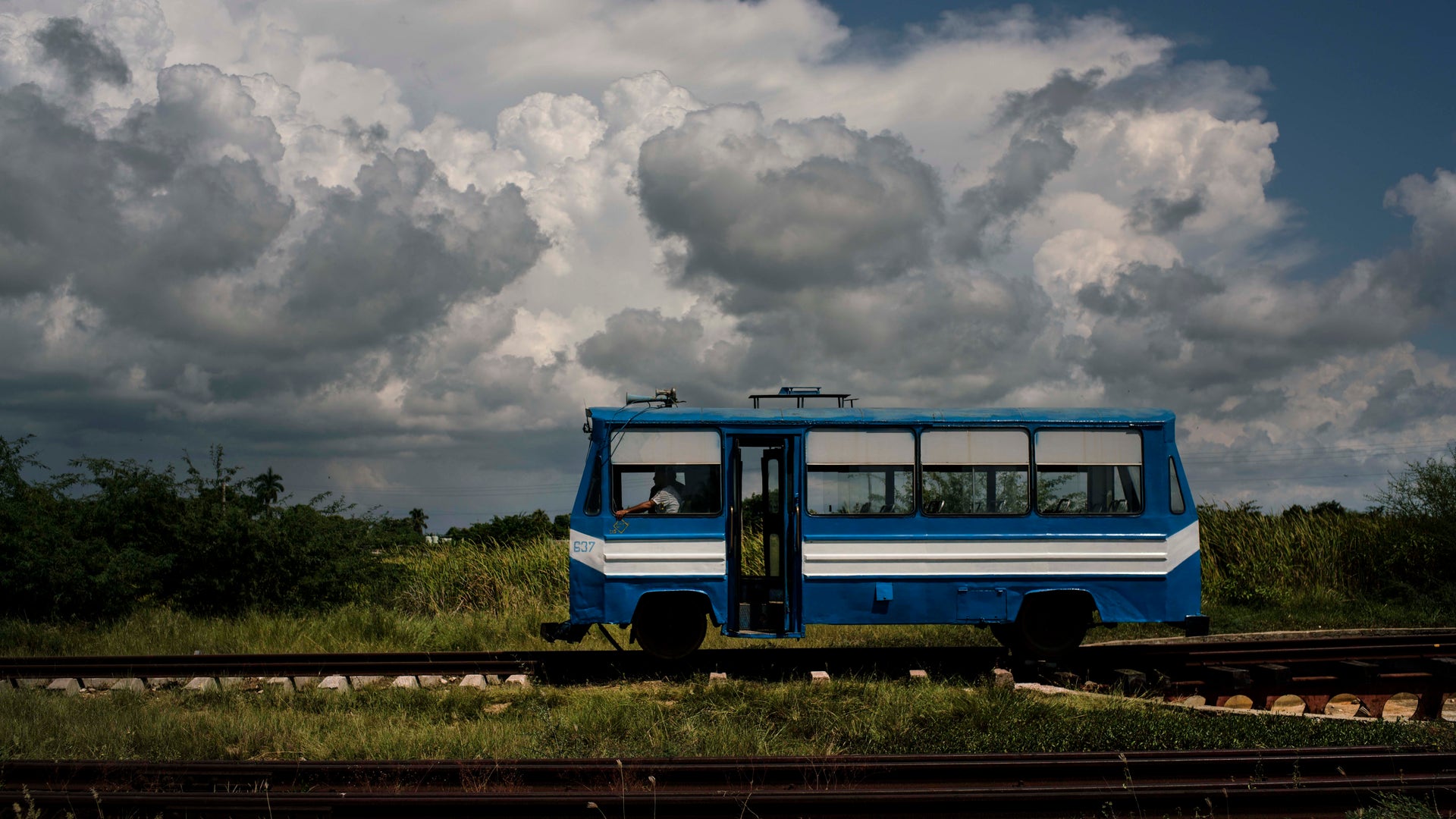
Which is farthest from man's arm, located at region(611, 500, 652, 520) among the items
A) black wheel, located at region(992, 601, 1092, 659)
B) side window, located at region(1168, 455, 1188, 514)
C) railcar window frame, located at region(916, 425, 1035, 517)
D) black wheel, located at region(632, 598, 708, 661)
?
side window, located at region(1168, 455, 1188, 514)

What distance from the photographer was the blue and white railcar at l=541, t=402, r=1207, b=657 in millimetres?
11133

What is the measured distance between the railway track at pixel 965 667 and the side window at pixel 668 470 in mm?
1926

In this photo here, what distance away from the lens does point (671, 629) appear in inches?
453

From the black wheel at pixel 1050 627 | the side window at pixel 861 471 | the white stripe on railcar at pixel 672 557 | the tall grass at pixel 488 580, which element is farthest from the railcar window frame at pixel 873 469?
the tall grass at pixel 488 580

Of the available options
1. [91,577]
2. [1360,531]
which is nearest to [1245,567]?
[1360,531]

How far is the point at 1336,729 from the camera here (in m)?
8.45

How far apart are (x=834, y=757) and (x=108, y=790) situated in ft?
16.3

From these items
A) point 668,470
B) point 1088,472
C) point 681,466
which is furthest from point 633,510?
point 1088,472

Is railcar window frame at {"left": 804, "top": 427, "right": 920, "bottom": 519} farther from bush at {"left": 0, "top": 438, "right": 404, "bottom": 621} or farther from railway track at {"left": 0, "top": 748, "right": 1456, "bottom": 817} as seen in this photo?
bush at {"left": 0, "top": 438, "right": 404, "bottom": 621}

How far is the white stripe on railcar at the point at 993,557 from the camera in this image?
1114 cm

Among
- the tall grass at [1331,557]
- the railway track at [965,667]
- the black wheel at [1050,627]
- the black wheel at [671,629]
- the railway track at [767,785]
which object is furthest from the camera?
the tall grass at [1331,557]

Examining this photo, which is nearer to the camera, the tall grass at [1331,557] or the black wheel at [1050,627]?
the black wheel at [1050,627]

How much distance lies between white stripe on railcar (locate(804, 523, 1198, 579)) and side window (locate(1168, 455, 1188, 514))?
255 millimetres

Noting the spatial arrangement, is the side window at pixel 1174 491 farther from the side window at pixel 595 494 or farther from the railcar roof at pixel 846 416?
the side window at pixel 595 494
